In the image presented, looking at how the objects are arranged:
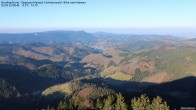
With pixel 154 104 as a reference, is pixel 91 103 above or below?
below

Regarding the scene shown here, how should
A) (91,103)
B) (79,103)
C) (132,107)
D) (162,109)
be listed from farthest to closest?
(91,103)
(79,103)
(132,107)
(162,109)

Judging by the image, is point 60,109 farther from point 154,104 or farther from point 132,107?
point 154,104

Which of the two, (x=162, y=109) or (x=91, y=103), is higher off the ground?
(x=162, y=109)

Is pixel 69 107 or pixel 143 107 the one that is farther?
pixel 69 107

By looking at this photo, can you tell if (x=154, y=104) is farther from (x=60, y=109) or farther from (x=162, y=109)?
(x=60, y=109)

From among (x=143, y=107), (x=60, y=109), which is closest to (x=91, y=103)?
(x=60, y=109)

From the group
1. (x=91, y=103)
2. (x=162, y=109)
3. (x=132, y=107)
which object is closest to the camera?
(x=162, y=109)

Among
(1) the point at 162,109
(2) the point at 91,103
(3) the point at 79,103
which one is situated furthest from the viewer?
(2) the point at 91,103

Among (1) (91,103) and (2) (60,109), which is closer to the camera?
(2) (60,109)

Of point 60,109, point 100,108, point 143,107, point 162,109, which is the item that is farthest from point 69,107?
point 162,109
